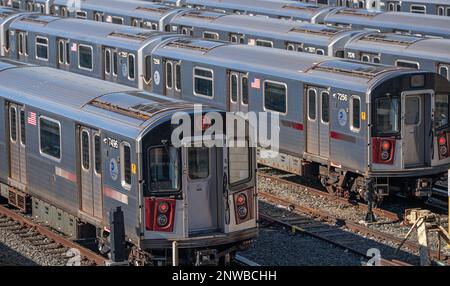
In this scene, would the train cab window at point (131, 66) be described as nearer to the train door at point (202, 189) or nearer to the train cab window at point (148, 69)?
the train cab window at point (148, 69)

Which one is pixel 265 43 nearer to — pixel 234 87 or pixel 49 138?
pixel 234 87

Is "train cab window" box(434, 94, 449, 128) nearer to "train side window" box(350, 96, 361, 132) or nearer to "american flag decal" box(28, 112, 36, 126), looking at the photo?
"train side window" box(350, 96, 361, 132)

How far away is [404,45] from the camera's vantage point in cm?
2381

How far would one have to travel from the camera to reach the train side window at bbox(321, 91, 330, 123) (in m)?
19.7

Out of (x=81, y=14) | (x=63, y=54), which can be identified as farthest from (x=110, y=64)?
(x=81, y=14)

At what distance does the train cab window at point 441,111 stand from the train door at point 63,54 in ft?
39.6

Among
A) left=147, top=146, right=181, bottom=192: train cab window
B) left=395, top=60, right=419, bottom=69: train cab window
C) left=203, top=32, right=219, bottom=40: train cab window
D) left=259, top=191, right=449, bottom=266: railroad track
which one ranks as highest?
left=147, top=146, right=181, bottom=192: train cab window

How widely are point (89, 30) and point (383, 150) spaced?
38.4 ft

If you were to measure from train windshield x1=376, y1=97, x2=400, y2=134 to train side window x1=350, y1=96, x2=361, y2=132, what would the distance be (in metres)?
0.34

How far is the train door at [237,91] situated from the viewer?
22.1 m

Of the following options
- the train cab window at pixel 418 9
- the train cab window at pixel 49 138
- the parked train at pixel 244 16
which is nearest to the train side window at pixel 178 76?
the parked train at pixel 244 16

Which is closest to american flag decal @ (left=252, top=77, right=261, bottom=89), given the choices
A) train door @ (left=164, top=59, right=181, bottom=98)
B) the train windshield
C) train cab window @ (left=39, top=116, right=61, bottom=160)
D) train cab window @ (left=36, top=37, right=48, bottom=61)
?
train door @ (left=164, top=59, right=181, bottom=98)

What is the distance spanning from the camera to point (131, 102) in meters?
15.3

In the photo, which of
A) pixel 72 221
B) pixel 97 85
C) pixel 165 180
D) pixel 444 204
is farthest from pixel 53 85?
pixel 444 204
